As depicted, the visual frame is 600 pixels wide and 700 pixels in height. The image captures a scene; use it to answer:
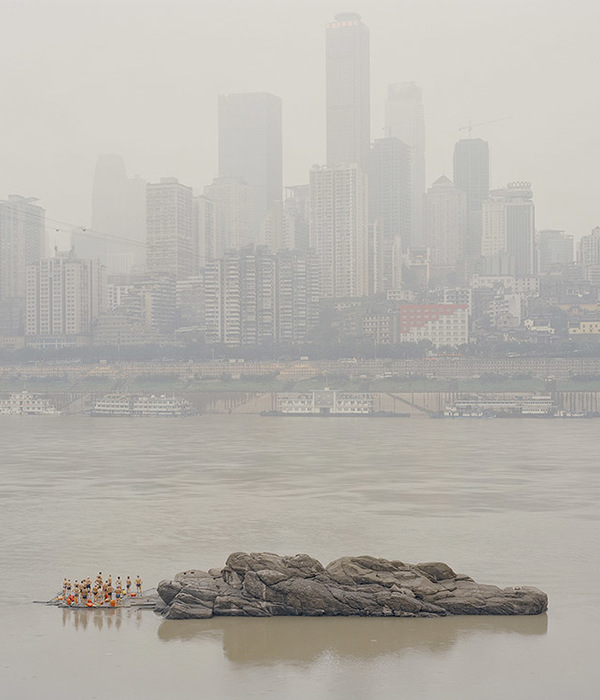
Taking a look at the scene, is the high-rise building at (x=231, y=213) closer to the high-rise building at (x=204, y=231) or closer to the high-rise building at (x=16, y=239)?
the high-rise building at (x=204, y=231)

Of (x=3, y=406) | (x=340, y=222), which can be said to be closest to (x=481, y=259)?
(x=340, y=222)

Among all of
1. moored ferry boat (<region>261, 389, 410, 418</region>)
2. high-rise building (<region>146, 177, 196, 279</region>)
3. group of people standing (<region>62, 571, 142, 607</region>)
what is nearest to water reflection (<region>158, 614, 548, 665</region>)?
group of people standing (<region>62, 571, 142, 607</region>)

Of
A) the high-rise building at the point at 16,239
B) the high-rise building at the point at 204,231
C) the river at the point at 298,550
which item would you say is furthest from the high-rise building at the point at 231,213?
the river at the point at 298,550

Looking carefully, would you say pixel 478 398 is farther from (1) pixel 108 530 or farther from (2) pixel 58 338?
(1) pixel 108 530

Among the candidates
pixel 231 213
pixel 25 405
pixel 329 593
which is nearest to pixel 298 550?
pixel 329 593

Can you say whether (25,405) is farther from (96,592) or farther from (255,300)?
(96,592)
